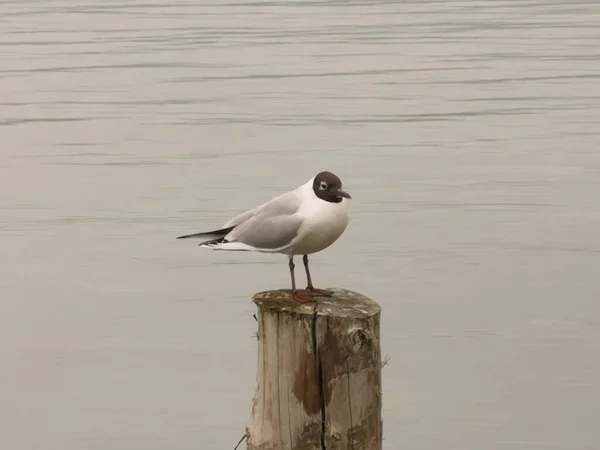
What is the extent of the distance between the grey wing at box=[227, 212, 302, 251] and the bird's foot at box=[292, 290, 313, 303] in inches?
26.8

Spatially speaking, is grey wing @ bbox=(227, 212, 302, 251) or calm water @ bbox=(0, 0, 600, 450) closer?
grey wing @ bbox=(227, 212, 302, 251)

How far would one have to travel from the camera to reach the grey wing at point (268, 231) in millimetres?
7914

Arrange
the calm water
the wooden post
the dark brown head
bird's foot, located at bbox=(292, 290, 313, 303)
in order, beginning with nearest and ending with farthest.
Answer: the wooden post → bird's foot, located at bbox=(292, 290, 313, 303) → the dark brown head → the calm water

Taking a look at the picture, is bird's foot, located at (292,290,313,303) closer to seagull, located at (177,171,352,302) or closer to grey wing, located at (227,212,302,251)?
seagull, located at (177,171,352,302)

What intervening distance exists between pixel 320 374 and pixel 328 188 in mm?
1185

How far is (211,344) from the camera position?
1373 cm

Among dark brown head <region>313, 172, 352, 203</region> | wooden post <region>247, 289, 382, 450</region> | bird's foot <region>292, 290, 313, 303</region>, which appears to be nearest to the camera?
wooden post <region>247, 289, 382, 450</region>

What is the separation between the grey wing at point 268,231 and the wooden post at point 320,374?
32.4 inches

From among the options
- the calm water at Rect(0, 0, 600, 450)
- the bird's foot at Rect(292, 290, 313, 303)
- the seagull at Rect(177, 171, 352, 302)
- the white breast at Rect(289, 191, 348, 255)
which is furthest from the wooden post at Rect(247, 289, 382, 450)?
the calm water at Rect(0, 0, 600, 450)

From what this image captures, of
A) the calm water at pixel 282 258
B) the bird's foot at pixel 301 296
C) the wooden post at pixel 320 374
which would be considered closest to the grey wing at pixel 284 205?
the bird's foot at pixel 301 296

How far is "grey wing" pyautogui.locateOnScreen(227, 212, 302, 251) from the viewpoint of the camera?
791 cm

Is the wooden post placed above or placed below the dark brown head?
below

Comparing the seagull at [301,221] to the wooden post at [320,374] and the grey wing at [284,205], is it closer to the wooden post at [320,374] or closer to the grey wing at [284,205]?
the grey wing at [284,205]

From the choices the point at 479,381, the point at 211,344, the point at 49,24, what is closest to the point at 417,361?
the point at 479,381
